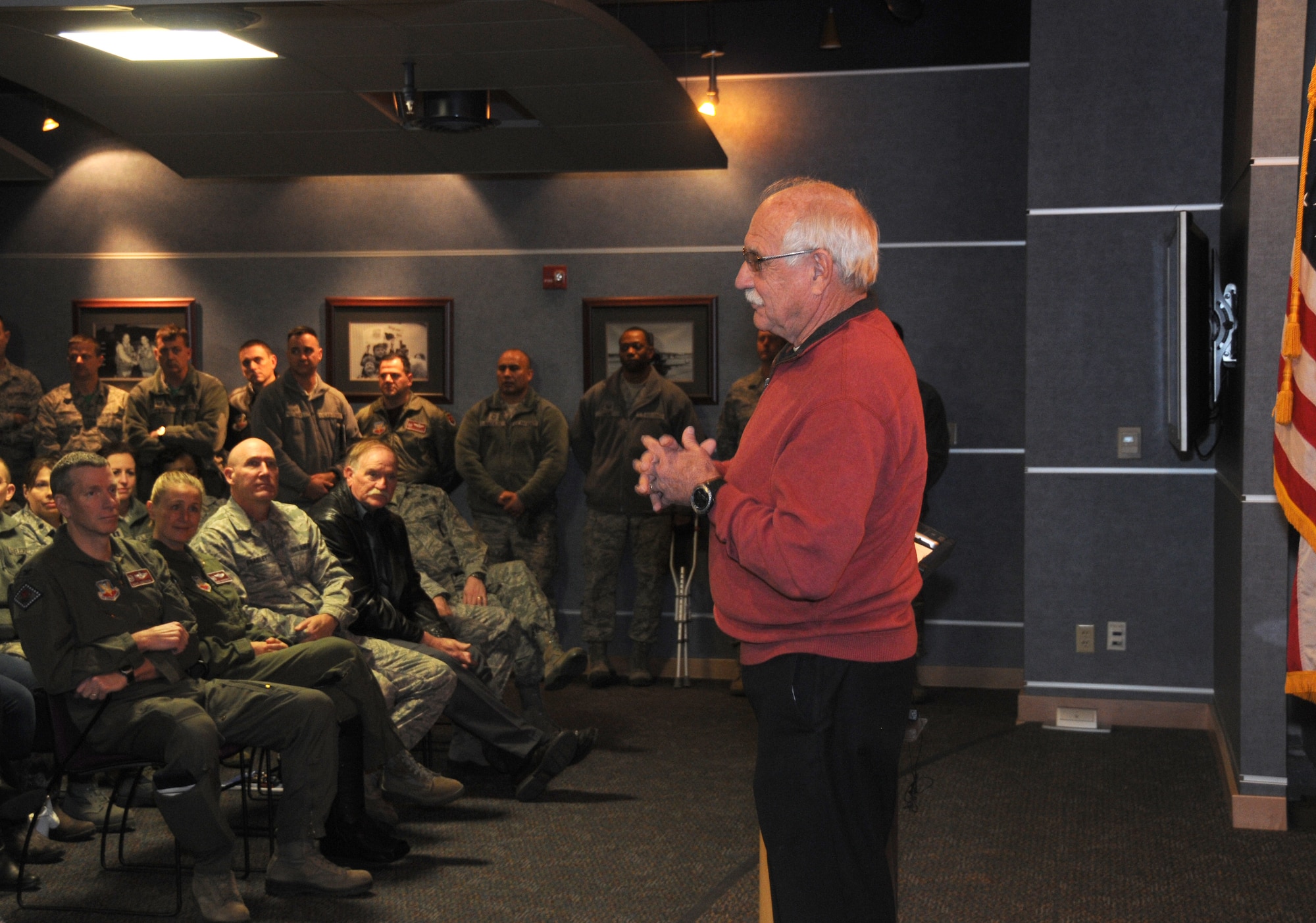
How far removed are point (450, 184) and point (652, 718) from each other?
10.9 feet

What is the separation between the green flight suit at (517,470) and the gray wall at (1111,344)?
2568 millimetres

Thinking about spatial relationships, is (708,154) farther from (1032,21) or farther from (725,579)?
(725,579)

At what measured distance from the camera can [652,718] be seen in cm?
591

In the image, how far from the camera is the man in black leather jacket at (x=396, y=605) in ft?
15.0

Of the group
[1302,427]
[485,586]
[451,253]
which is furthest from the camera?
[451,253]

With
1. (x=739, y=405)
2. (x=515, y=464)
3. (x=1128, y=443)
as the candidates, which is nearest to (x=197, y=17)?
(x=515, y=464)

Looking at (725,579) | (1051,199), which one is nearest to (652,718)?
(1051,199)

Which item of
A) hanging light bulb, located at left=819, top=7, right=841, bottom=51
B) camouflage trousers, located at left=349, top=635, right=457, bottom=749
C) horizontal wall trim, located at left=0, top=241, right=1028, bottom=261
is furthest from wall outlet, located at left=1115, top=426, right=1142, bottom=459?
camouflage trousers, located at left=349, top=635, right=457, bottom=749

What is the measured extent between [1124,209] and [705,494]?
4149 mm

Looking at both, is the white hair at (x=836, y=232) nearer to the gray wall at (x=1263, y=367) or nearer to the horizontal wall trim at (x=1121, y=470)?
the gray wall at (x=1263, y=367)

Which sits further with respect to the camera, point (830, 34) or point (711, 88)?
point (711, 88)

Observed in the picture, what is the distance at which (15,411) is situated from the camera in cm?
727

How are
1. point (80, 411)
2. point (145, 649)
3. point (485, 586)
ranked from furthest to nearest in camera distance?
point (80, 411)
point (485, 586)
point (145, 649)

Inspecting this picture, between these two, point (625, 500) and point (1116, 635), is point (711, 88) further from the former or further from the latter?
point (1116, 635)
